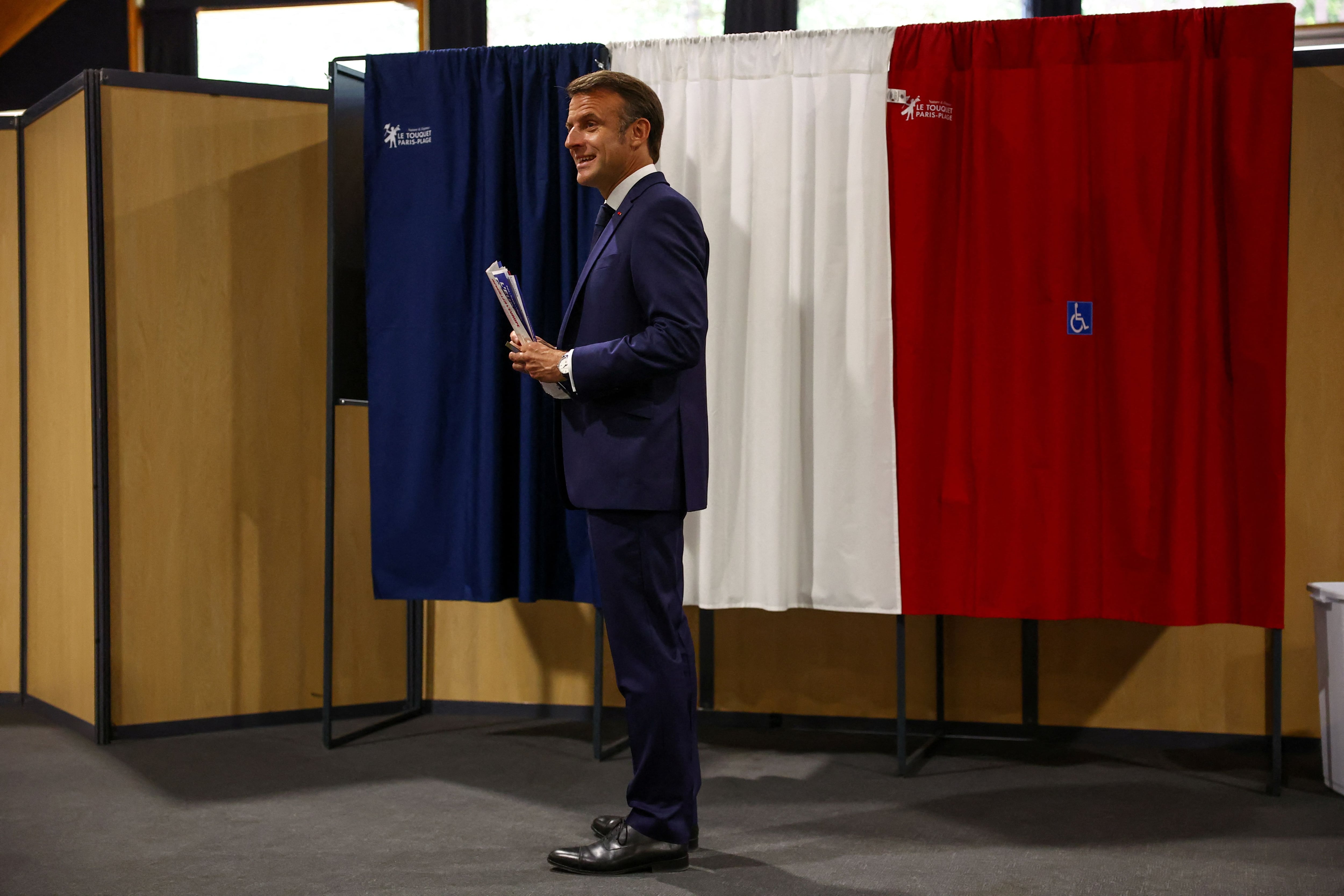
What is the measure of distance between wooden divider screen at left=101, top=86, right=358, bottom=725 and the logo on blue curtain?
49 cm

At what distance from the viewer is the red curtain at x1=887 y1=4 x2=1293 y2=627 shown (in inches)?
107

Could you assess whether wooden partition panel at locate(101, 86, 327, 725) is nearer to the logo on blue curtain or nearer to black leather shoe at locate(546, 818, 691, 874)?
the logo on blue curtain

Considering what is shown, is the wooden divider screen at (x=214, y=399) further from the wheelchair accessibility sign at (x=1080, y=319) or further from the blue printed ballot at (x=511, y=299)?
the wheelchair accessibility sign at (x=1080, y=319)

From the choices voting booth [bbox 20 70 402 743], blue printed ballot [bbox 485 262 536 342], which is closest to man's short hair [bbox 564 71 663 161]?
blue printed ballot [bbox 485 262 536 342]

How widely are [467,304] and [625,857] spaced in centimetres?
155

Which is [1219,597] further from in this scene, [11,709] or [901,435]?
[11,709]

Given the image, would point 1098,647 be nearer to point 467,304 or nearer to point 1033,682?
point 1033,682

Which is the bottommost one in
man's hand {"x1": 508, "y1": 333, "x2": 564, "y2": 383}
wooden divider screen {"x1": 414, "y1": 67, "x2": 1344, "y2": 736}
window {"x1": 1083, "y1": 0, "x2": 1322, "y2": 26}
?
wooden divider screen {"x1": 414, "y1": 67, "x2": 1344, "y2": 736}

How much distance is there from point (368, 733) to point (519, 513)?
0.88 metres

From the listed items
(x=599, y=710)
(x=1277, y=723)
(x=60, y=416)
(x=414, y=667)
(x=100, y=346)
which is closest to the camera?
(x=1277, y=723)

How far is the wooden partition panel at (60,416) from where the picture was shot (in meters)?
3.33

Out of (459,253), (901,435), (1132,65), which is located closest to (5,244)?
(459,253)

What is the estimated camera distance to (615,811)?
264cm

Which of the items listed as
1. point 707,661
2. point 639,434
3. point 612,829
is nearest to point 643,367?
point 639,434
